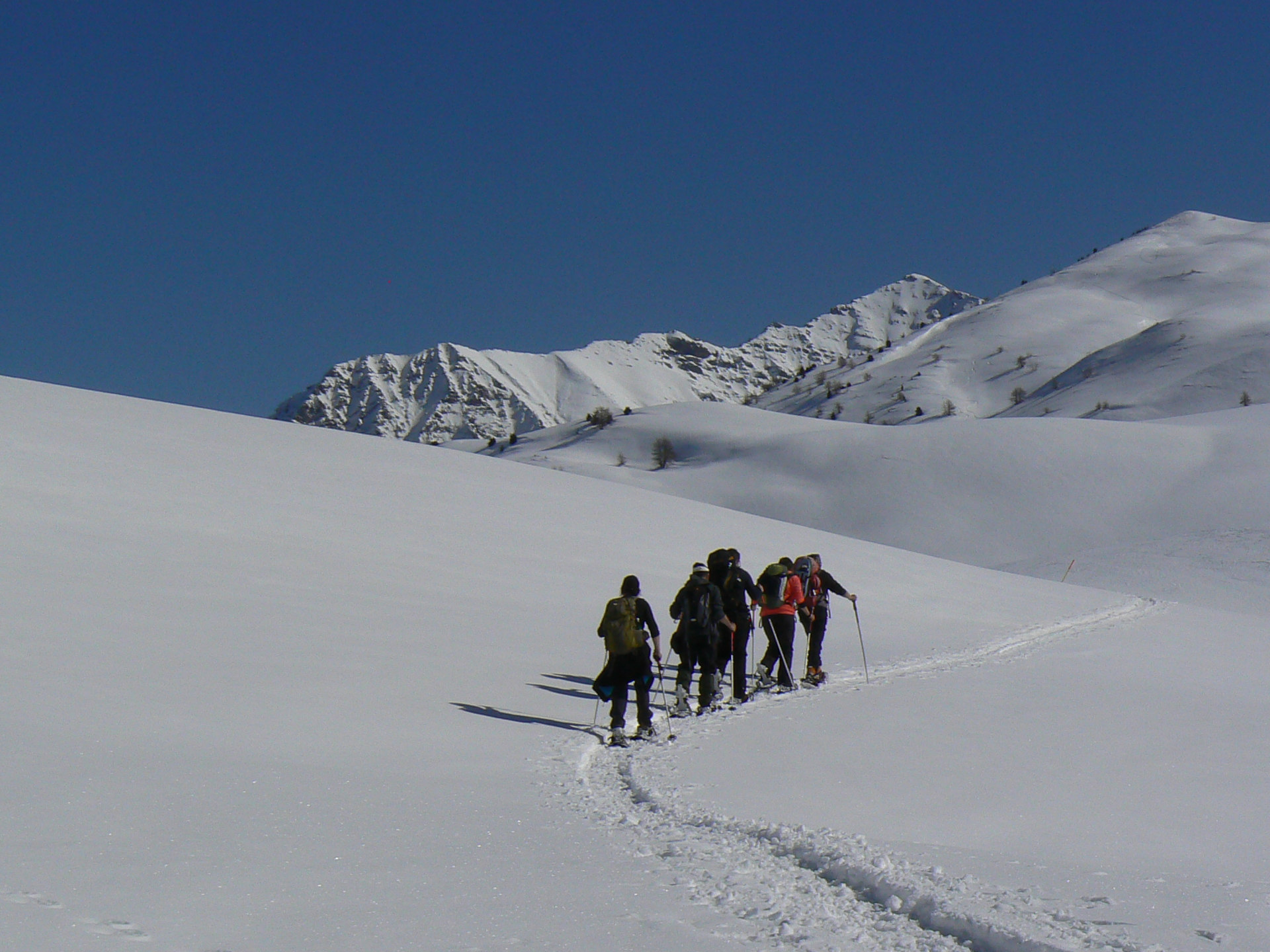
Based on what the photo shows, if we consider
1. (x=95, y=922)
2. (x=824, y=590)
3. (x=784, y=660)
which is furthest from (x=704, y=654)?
(x=95, y=922)

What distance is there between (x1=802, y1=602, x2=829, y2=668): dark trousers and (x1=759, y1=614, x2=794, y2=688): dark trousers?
0.42 meters

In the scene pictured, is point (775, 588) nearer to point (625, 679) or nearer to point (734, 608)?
point (734, 608)

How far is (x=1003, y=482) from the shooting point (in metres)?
64.4

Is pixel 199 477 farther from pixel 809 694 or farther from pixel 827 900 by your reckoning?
pixel 827 900

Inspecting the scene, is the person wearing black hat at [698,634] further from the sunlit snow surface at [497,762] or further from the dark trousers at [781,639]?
the dark trousers at [781,639]

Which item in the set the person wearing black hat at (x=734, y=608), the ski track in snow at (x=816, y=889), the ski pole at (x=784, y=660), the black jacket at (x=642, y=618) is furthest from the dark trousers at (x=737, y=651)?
the ski track in snow at (x=816, y=889)

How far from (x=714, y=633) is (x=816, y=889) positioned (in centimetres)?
668

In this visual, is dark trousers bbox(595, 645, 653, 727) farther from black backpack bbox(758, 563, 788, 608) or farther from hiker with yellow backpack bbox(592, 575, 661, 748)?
black backpack bbox(758, 563, 788, 608)

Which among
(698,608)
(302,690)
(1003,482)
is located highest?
(1003,482)

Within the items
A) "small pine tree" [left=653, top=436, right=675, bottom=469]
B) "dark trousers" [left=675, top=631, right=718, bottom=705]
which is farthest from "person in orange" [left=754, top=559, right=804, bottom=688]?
"small pine tree" [left=653, top=436, right=675, bottom=469]

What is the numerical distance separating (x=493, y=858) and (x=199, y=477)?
59.9 feet

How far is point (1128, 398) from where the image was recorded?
4488 inches

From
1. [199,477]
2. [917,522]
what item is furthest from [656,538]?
[917,522]

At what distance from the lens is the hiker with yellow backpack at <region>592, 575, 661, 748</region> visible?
400 inches
